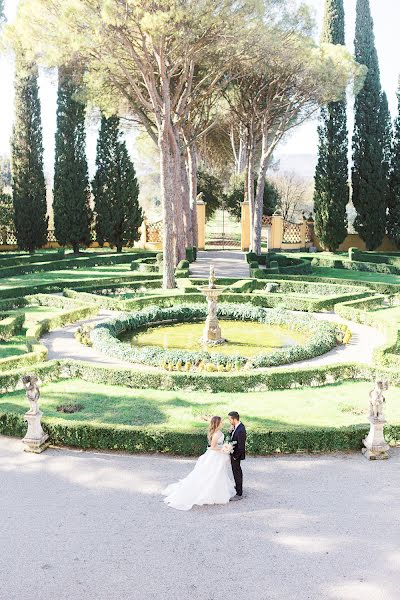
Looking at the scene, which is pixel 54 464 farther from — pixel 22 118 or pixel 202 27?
pixel 22 118

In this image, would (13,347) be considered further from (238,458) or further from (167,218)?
(167,218)

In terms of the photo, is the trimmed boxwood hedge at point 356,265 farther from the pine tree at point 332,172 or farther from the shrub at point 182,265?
the shrub at point 182,265

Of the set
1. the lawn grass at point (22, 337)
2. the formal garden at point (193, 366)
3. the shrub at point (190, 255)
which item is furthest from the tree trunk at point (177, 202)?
the lawn grass at point (22, 337)

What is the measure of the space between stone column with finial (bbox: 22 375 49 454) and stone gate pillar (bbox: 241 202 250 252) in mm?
34472

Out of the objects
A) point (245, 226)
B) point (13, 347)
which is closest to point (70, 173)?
point (245, 226)

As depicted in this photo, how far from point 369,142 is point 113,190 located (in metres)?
16.9

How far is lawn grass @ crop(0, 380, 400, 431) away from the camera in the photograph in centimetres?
1078

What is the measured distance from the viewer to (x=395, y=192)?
39969mm

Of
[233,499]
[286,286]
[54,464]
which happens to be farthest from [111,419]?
[286,286]

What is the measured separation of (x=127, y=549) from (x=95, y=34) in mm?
20816

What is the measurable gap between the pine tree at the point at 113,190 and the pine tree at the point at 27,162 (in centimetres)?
394

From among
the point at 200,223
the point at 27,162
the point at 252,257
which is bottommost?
the point at 252,257

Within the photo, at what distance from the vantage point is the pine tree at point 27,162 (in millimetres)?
39219

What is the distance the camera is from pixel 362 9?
4034cm
